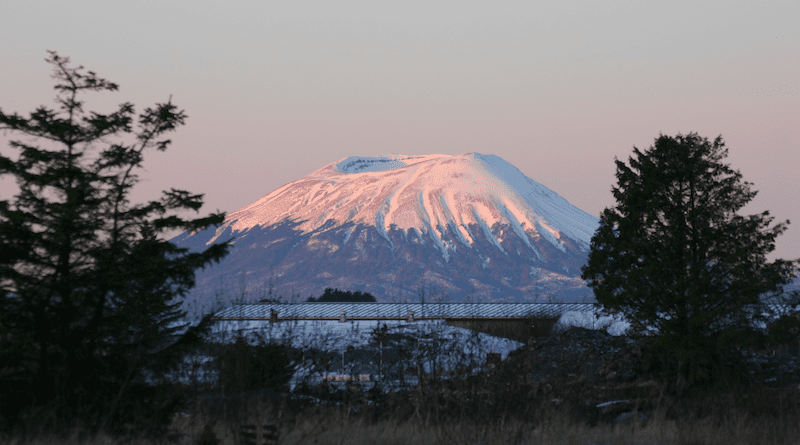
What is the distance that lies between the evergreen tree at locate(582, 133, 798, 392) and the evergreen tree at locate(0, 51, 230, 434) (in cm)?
1468

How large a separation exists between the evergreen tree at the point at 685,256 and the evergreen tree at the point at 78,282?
14.7 meters

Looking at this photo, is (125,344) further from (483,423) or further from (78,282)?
(483,423)

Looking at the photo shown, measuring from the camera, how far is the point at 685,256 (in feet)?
71.7

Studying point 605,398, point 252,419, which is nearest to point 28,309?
point 252,419

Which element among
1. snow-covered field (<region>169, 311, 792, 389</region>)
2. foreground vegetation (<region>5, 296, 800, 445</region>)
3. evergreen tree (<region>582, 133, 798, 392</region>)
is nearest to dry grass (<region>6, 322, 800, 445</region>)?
foreground vegetation (<region>5, 296, 800, 445</region>)

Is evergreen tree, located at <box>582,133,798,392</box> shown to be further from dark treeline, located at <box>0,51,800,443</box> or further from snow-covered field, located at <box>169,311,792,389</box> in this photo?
snow-covered field, located at <box>169,311,792,389</box>

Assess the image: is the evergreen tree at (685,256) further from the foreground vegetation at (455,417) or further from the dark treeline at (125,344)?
the foreground vegetation at (455,417)

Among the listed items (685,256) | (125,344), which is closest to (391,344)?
(125,344)

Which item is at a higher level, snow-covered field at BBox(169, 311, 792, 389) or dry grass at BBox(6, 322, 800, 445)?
snow-covered field at BBox(169, 311, 792, 389)

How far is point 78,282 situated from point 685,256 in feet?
58.7

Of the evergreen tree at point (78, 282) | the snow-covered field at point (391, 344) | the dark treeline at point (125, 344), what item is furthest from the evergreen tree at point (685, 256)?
the evergreen tree at point (78, 282)

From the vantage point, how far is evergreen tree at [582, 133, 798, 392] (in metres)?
20.1

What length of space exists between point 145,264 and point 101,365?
58.8 inches

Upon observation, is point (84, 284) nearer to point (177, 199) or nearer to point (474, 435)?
point (177, 199)
